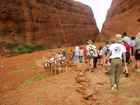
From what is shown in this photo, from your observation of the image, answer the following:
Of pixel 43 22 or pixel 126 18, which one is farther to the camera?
pixel 43 22

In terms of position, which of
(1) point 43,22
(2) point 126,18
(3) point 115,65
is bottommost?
(3) point 115,65

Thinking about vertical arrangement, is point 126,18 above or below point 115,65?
above

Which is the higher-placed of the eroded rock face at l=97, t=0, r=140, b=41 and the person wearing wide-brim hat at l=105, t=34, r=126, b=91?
the eroded rock face at l=97, t=0, r=140, b=41

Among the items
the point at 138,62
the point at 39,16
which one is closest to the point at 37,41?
the point at 39,16

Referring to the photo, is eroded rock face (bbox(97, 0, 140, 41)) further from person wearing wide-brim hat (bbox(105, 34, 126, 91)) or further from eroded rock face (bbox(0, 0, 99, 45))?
person wearing wide-brim hat (bbox(105, 34, 126, 91))

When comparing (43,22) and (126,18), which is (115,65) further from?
(43,22)

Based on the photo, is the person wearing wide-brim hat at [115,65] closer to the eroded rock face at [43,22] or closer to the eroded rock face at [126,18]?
the eroded rock face at [126,18]

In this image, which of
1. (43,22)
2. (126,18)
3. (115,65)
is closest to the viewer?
(115,65)

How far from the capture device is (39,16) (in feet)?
91.2

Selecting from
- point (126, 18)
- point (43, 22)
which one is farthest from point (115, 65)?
point (43, 22)

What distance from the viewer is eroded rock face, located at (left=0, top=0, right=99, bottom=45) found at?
22.2 metres

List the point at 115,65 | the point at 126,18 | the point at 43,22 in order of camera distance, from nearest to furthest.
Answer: the point at 115,65 < the point at 126,18 < the point at 43,22

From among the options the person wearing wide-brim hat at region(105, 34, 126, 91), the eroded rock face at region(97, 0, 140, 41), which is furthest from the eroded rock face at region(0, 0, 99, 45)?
the person wearing wide-brim hat at region(105, 34, 126, 91)

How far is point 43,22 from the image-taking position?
28.7 metres
